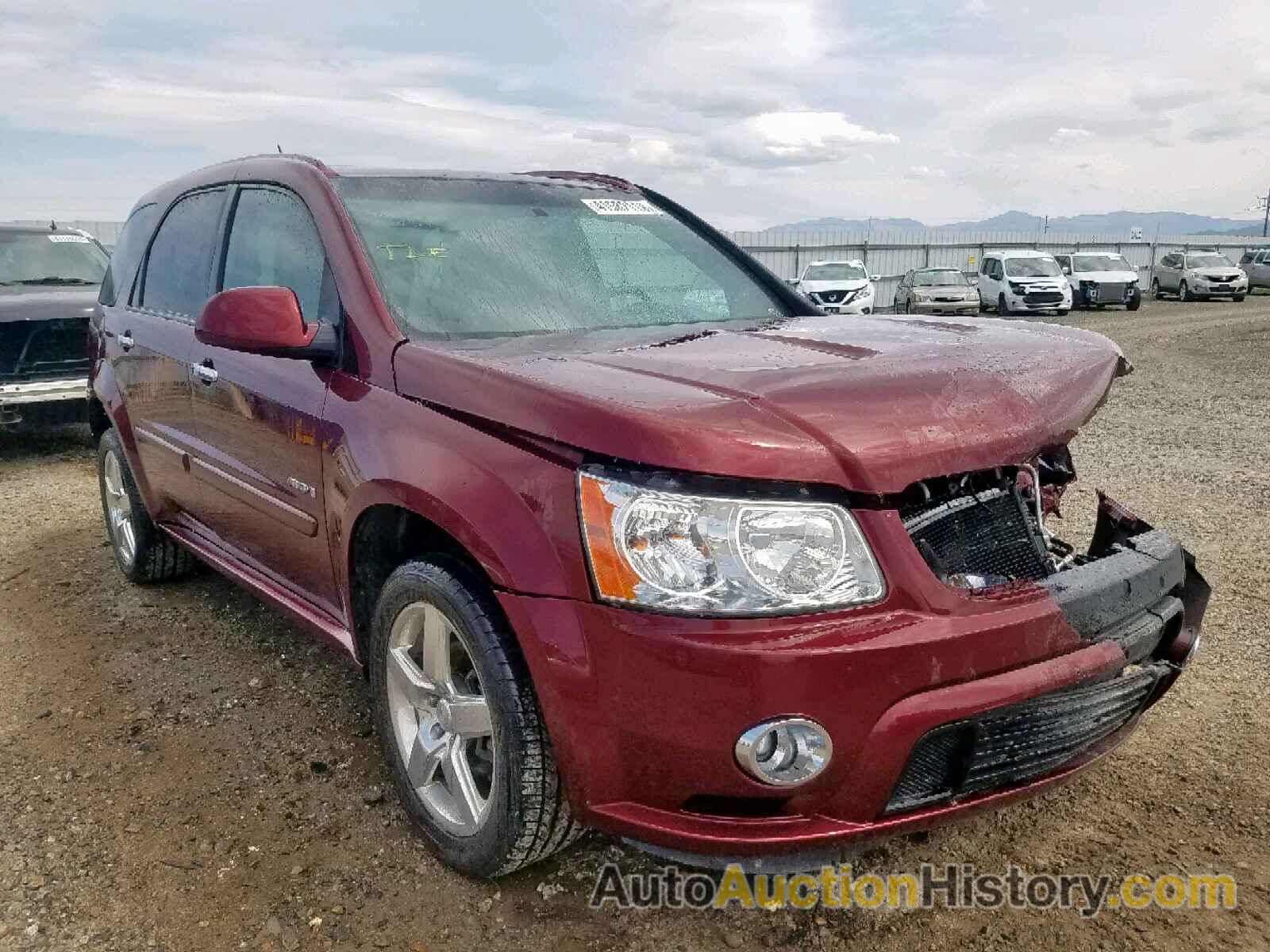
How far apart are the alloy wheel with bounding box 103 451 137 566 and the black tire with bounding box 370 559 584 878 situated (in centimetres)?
276

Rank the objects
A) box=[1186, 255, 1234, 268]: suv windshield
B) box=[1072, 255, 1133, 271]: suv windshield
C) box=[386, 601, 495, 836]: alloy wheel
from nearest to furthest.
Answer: box=[386, 601, 495, 836]: alloy wheel, box=[1072, 255, 1133, 271]: suv windshield, box=[1186, 255, 1234, 268]: suv windshield

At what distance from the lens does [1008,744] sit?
6.75ft

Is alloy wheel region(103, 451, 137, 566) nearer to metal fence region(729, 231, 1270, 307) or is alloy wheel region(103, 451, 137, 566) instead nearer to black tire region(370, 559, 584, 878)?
black tire region(370, 559, 584, 878)

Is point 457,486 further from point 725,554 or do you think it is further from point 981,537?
point 981,537

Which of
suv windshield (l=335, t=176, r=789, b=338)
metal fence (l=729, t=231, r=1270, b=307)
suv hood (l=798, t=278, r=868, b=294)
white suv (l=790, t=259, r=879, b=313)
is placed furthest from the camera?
metal fence (l=729, t=231, r=1270, b=307)

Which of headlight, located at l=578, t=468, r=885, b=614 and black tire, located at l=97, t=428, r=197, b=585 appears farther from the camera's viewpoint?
black tire, located at l=97, t=428, r=197, b=585

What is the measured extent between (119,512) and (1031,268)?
24.1m

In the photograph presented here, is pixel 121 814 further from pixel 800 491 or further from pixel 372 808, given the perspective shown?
pixel 800 491

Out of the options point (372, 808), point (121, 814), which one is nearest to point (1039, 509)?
point (372, 808)

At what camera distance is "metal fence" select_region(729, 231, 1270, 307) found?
29.6 m

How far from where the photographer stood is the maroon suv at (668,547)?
6.25 feet

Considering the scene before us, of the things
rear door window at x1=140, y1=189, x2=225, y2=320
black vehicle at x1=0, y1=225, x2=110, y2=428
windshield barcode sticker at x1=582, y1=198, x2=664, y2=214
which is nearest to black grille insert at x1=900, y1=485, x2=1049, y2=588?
windshield barcode sticker at x1=582, y1=198, x2=664, y2=214

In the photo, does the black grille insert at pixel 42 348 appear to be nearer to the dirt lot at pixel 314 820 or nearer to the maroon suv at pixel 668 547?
the dirt lot at pixel 314 820

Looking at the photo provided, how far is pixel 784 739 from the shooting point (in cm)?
190
